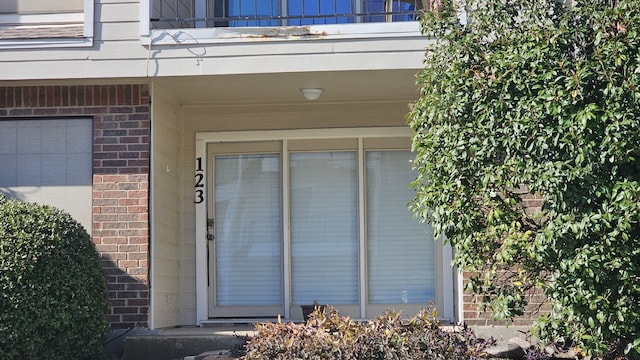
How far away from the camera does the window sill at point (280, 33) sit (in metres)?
7.86

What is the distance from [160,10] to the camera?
8.37 metres

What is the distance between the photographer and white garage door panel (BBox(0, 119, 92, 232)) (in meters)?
8.30

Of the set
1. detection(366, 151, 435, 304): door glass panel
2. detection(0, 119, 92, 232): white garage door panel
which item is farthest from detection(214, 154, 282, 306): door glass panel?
detection(0, 119, 92, 232): white garage door panel

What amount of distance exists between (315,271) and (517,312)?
365cm

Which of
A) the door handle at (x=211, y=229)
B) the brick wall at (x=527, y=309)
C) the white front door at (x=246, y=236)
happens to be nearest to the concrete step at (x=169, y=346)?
the white front door at (x=246, y=236)

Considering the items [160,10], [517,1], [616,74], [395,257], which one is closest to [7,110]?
[160,10]

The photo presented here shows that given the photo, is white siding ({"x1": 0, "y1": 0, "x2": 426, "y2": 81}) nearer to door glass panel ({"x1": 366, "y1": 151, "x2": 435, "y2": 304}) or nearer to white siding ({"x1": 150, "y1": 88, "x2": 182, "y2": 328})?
white siding ({"x1": 150, "y1": 88, "x2": 182, "y2": 328})

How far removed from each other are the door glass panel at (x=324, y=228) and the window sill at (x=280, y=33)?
1870 millimetres

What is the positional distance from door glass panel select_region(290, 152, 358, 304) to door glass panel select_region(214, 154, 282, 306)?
0.22 meters

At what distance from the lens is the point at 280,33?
26.1 feet

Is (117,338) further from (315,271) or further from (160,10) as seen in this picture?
(160,10)

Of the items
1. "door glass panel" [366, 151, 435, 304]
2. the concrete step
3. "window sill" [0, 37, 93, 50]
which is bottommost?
the concrete step

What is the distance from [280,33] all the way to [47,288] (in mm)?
3062

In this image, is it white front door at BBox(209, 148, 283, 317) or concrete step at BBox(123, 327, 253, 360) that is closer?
concrete step at BBox(123, 327, 253, 360)
